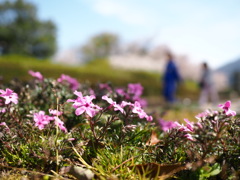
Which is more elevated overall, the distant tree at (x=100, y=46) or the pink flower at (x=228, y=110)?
the distant tree at (x=100, y=46)

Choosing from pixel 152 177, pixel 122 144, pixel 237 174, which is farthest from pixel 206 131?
pixel 122 144

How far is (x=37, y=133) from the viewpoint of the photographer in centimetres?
226

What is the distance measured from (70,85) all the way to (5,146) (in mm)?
1777

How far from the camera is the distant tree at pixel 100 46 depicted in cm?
5194

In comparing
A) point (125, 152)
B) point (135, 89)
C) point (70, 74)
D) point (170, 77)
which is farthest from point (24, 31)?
point (125, 152)

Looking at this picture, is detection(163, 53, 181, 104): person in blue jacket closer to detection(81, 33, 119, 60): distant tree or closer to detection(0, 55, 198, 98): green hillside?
detection(0, 55, 198, 98): green hillside

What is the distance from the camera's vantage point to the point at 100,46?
173 feet

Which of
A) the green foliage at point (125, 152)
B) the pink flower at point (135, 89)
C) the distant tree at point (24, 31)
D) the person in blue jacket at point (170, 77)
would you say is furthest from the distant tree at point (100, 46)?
the green foliage at point (125, 152)

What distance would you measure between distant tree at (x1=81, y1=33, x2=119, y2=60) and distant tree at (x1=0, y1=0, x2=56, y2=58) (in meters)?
15.8

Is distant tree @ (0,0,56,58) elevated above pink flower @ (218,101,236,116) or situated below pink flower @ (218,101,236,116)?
above

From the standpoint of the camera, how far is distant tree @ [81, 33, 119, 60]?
170ft

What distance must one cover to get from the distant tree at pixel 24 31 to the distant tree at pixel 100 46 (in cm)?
1576

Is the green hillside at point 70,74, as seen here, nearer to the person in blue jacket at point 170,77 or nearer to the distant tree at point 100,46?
the person in blue jacket at point 170,77

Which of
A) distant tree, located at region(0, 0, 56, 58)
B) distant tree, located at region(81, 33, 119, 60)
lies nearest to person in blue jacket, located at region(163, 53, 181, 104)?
distant tree, located at region(0, 0, 56, 58)
